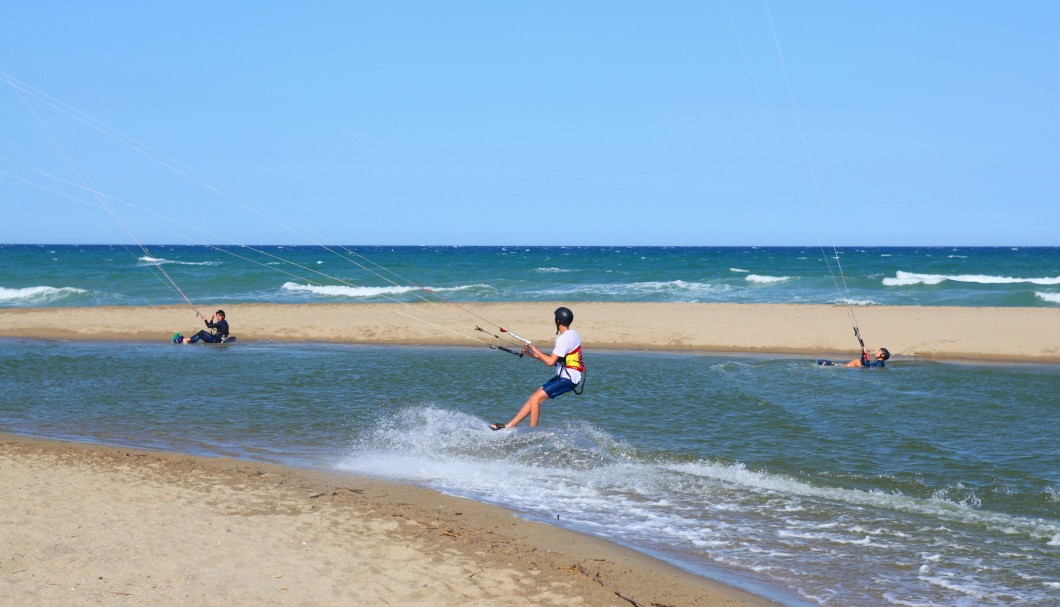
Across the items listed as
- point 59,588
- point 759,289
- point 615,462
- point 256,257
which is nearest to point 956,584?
point 615,462

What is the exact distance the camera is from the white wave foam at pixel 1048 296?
111 feet

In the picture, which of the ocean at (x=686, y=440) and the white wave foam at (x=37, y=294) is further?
the white wave foam at (x=37, y=294)

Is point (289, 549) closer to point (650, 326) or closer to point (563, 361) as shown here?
point (563, 361)

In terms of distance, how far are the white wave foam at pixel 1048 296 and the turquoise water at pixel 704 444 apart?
16.6 meters

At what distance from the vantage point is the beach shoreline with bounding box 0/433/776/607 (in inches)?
236

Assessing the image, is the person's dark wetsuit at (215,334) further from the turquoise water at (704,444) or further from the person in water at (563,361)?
the person in water at (563,361)

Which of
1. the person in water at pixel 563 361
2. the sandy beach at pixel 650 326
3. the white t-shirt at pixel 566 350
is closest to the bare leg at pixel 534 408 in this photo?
the person in water at pixel 563 361

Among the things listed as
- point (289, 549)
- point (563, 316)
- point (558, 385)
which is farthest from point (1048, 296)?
point (289, 549)

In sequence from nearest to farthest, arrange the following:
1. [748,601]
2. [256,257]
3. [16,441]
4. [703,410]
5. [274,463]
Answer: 1. [748,601]
2. [274,463]
3. [16,441]
4. [703,410]
5. [256,257]

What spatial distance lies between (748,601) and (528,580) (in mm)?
1481

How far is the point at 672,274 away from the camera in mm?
57125

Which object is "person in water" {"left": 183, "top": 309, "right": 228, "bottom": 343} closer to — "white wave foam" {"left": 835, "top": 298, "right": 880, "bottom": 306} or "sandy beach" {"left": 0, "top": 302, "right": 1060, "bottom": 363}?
"sandy beach" {"left": 0, "top": 302, "right": 1060, "bottom": 363}

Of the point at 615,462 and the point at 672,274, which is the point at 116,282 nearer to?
the point at 672,274

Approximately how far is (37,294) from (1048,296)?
134ft
